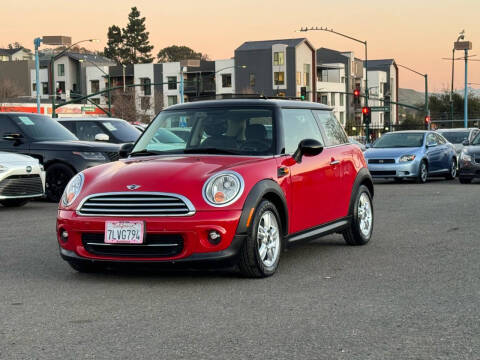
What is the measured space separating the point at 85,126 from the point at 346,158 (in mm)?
11276

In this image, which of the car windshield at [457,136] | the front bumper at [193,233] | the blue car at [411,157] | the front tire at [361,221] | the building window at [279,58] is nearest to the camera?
the front bumper at [193,233]

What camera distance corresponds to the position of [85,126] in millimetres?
19219

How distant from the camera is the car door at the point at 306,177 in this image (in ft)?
25.5

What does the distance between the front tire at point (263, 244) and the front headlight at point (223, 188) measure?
0.27 m

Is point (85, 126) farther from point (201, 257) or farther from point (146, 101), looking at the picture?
point (146, 101)

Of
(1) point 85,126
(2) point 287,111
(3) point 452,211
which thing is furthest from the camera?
(1) point 85,126

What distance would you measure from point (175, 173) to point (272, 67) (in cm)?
8824

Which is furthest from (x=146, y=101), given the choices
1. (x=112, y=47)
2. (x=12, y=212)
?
(x=12, y=212)

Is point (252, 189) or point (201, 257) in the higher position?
point (252, 189)

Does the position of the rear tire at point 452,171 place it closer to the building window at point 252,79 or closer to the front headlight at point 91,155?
the front headlight at point 91,155

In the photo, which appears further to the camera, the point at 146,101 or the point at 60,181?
the point at 146,101

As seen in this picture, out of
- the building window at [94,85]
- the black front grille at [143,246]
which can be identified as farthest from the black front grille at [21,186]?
the building window at [94,85]

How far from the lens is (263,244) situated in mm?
7168

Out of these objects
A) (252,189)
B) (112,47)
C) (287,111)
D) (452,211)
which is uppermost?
(112,47)
